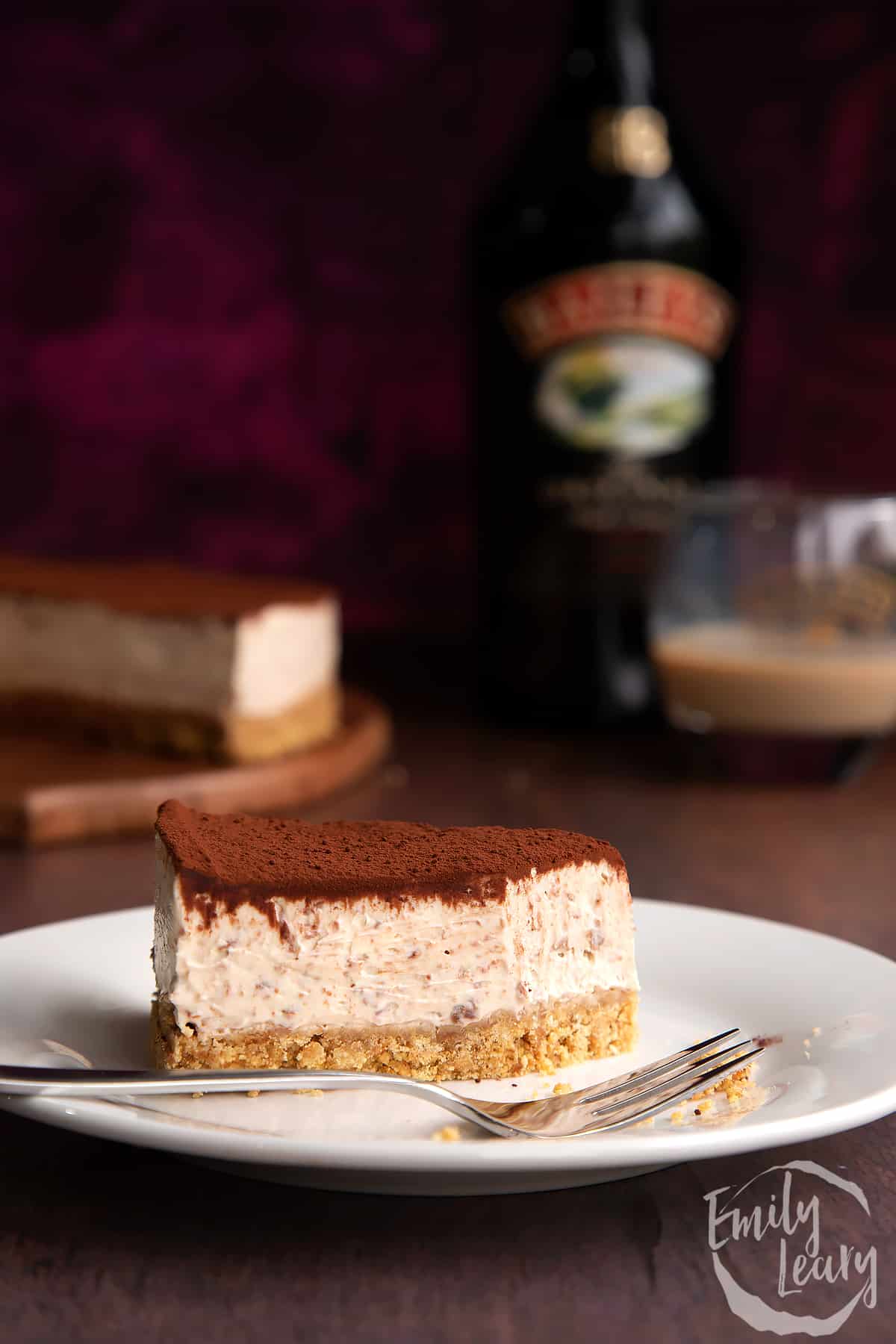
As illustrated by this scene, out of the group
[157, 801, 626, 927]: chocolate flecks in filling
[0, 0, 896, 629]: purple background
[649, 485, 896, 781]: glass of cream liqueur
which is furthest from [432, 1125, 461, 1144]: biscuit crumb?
[0, 0, 896, 629]: purple background

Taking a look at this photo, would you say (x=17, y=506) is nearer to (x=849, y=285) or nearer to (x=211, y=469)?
(x=211, y=469)

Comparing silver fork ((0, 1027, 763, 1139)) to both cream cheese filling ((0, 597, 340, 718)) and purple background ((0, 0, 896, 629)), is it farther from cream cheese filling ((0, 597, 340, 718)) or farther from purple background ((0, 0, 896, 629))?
purple background ((0, 0, 896, 629))

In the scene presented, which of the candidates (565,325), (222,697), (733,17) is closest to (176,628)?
(222,697)

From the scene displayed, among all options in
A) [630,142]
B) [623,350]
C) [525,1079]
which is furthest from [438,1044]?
[630,142]

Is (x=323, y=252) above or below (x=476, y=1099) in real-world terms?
above

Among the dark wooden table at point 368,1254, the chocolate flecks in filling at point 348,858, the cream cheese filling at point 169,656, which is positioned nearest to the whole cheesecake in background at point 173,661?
the cream cheese filling at point 169,656

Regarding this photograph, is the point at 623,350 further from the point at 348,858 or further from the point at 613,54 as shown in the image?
the point at 348,858
